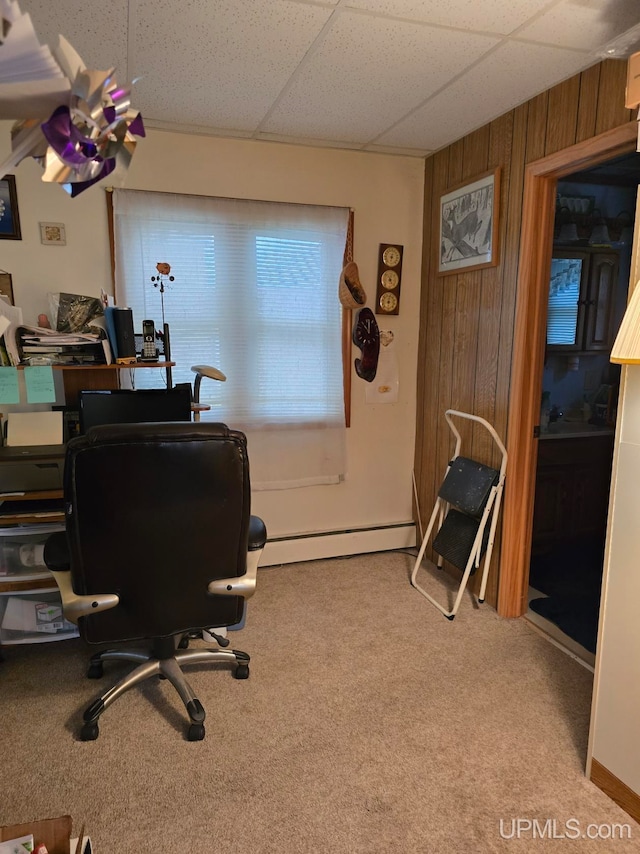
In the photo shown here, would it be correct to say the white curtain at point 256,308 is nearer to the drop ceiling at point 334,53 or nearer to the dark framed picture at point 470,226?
the drop ceiling at point 334,53

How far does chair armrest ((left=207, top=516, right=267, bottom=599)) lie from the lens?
174cm

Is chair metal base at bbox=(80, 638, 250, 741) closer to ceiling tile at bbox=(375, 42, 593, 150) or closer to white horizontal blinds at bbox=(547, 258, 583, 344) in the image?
ceiling tile at bbox=(375, 42, 593, 150)

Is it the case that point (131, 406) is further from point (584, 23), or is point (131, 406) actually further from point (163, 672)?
point (584, 23)

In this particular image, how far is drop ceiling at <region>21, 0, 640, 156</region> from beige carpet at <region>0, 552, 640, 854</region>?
228 cm

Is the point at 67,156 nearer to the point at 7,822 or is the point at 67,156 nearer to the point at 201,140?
the point at 7,822

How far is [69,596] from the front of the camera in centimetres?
167

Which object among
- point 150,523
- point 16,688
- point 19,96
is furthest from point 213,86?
point 16,688

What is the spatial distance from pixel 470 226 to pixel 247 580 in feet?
6.97

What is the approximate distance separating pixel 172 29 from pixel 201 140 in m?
0.99

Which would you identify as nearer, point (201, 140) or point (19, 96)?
point (19, 96)

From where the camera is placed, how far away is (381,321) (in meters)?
3.27

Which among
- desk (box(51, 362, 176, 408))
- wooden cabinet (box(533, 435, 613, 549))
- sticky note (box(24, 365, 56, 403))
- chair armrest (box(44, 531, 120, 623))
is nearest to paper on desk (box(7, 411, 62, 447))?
sticky note (box(24, 365, 56, 403))

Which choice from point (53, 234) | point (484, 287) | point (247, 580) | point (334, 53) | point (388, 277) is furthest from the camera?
point (388, 277)

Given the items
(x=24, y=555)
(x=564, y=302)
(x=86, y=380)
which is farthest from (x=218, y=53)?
(x=564, y=302)
